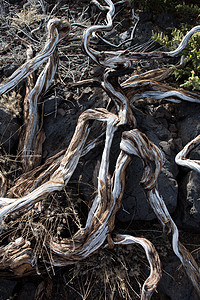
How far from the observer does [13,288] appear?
2.51m

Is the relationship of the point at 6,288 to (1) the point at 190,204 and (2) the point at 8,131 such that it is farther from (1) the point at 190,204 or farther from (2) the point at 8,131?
(1) the point at 190,204

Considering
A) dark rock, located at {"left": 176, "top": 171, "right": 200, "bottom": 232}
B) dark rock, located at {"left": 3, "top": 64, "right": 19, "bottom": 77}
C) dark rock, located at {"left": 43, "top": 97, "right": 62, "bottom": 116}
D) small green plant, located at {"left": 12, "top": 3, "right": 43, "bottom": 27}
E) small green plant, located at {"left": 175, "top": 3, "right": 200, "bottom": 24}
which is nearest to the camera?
dark rock, located at {"left": 176, "top": 171, "right": 200, "bottom": 232}

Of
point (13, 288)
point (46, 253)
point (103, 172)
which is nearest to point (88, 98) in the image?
point (103, 172)

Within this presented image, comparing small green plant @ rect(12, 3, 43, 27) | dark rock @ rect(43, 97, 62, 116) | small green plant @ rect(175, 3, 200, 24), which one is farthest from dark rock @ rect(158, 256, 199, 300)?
small green plant @ rect(12, 3, 43, 27)

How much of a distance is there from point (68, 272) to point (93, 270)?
0.86ft

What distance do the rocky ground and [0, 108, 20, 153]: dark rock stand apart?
0.03ft

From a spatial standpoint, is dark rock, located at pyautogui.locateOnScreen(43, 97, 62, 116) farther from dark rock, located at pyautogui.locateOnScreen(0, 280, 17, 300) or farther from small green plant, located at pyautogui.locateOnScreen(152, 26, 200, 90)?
dark rock, located at pyautogui.locateOnScreen(0, 280, 17, 300)

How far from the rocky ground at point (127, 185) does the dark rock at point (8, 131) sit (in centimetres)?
1

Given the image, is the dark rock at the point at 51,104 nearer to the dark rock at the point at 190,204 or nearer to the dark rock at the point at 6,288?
the dark rock at the point at 190,204

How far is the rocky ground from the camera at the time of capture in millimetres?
2488

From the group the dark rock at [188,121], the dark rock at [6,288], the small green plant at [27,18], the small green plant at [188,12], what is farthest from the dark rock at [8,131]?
the small green plant at [188,12]

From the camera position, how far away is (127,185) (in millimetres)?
2754

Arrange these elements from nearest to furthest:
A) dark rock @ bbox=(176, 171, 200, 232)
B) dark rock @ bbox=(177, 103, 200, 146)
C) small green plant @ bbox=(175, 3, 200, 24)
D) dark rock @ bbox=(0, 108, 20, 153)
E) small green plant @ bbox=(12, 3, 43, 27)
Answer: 1. dark rock @ bbox=(176, 171, 200, 232)
2. dark rock @ bbox=(177, 103, 200, 146)
3. dark rock @ bbox=(0, 108, 20, 153)
4. small green plant @ bbox=(175, 3, 200, 24)
5. small green plant @ bbox=(12, 3, 43, 27)

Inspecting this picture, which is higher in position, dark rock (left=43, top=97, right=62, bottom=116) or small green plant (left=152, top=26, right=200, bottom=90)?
small green plant (left=152, top=26, right=200, bottom=90)
